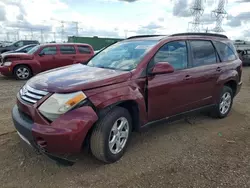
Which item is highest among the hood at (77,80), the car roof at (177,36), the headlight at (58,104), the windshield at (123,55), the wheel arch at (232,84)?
the car roof at (177,36)

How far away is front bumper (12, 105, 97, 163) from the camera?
2.59 meters

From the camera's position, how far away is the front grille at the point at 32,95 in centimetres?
280

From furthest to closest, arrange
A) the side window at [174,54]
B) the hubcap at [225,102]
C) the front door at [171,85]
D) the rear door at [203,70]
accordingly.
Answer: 1. the hubcap at [225,102]
2. the rear door at [203,70]
3. the side window at [174,54]
4. the front door at [171,85]

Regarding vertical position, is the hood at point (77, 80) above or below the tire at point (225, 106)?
above

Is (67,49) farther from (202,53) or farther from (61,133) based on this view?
(61,133)

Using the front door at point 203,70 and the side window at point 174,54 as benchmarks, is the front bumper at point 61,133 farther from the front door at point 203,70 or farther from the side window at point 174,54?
the front door at point 203,70

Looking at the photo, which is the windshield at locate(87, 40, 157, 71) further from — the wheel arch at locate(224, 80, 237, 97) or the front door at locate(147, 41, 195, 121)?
the wheel arch at locate(224, 80, 237, 97)

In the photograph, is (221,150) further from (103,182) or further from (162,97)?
(103,182)

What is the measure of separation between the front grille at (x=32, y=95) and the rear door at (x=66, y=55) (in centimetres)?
749

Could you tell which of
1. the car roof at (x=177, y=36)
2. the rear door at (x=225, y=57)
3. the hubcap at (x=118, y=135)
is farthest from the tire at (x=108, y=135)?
the rear door at (x=225, y=57)

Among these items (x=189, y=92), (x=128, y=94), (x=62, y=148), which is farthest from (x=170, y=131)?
(x=62, y=148)

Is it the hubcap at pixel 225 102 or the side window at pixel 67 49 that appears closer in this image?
the hubcap at pixel 225 102

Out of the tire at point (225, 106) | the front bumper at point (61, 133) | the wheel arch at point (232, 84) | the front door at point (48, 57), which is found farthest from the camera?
the front door at point (48, 57)

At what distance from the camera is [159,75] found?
352 cm
